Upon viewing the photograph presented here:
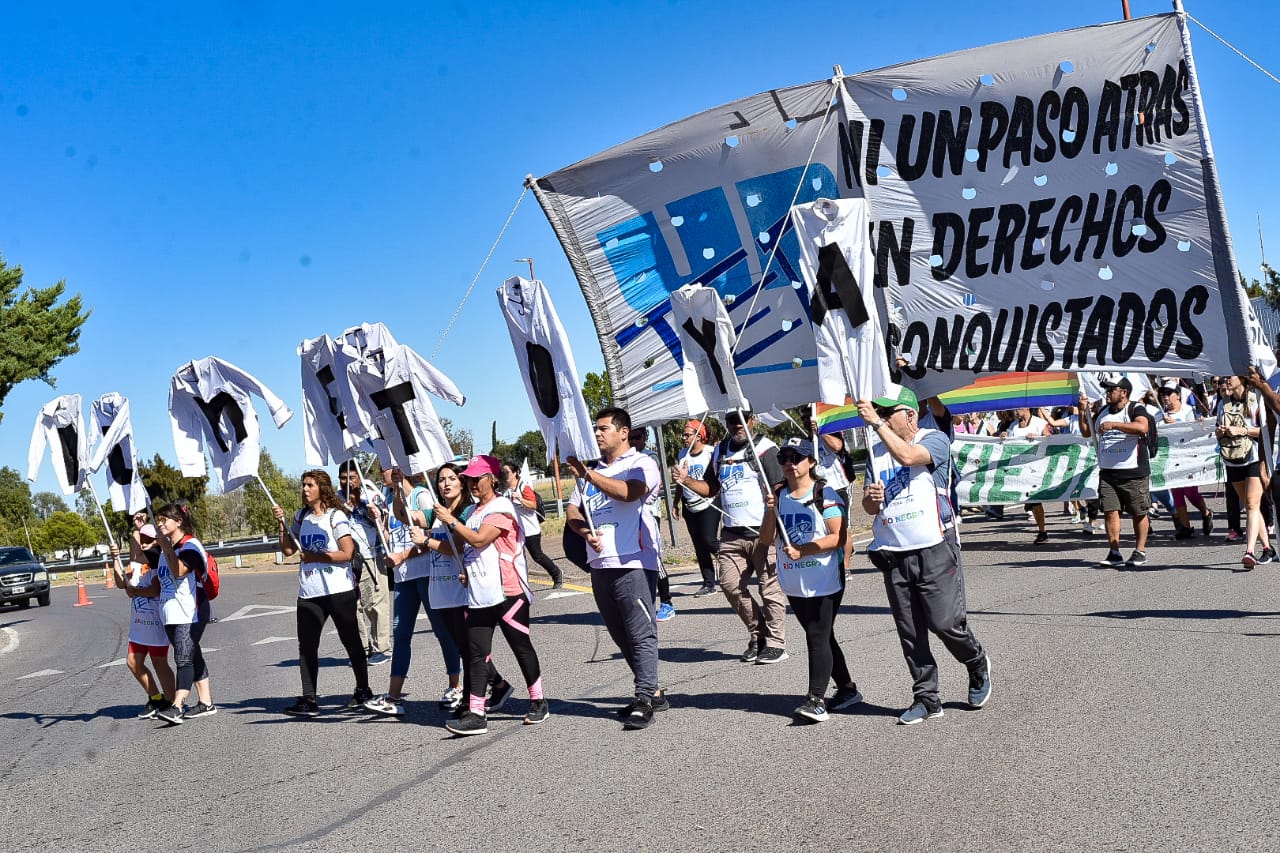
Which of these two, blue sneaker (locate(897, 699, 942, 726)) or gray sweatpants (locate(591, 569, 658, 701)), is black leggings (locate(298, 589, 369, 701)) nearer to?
gray sweatpants (locate(591, 569, 658, 701))

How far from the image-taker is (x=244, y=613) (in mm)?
19281

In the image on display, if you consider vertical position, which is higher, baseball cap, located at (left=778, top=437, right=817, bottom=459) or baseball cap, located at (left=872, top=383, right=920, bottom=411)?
baseball cap, located at (left=872, top=383, right=920, bottom=411)

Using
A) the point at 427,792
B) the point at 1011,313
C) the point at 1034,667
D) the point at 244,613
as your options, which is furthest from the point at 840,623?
the point at 244,613

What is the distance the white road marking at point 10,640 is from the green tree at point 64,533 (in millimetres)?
58891

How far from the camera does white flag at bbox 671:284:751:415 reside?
7500 mm

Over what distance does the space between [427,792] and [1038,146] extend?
5.43 meters

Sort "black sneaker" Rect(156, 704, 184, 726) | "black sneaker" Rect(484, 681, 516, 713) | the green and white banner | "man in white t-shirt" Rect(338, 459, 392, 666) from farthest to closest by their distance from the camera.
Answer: the green and white banner → "man in white t-shirt" Rect(338, 459, 392, 666) → "black sneaker" Rect(156, 704, 184, 726) → "black sneaker" Rect(484, 681, 516, 713)

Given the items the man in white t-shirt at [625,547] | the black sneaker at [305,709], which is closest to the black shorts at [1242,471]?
the man in white t-shirt at [625,547]

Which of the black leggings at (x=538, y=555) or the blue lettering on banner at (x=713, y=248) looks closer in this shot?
the blue lettering on banner at (x=713, y=248)

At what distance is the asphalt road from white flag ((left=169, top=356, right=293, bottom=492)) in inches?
77.1

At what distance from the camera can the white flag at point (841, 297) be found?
7020 mm

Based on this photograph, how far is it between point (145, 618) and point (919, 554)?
595 cm

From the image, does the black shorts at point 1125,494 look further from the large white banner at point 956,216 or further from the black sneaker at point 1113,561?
the large white banner at point 956,216

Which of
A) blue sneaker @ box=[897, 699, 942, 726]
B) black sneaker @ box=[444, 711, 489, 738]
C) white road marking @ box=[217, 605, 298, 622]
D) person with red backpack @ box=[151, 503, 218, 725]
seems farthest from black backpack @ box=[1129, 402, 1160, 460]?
white road marking @ box=[217, 605, 298, 622]
